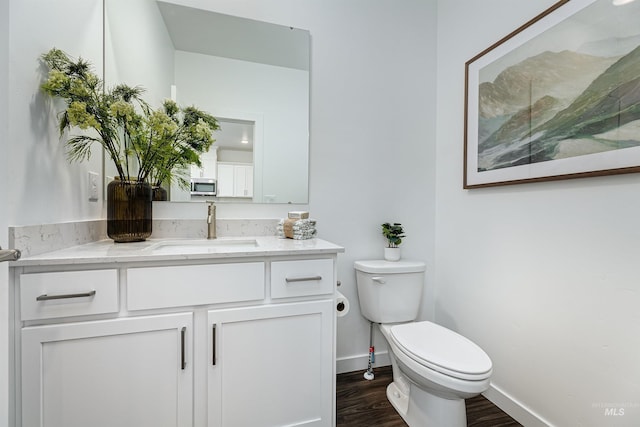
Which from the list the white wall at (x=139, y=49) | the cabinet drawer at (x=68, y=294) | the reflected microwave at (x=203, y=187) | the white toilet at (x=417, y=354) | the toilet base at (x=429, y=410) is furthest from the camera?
the reflected microwave at (x=203, y=187)

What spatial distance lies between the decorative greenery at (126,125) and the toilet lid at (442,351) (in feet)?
4.42

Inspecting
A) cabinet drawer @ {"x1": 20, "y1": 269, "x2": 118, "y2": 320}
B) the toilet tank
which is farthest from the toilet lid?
cabinet drawer @ {"x1": 20, "y1": 269, "x2": 118, "y2": 320}

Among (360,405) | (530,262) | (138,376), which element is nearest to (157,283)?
(138,376)

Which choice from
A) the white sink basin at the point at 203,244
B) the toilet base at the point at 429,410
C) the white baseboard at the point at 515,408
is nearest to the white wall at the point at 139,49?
the white sink basin at the point at 203,244

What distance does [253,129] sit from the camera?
5.54 feet

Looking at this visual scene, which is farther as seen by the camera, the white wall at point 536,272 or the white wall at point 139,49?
the white wall at point 139,49

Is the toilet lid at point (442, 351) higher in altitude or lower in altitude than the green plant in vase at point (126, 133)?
lower

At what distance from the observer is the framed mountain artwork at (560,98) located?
3.44 feet

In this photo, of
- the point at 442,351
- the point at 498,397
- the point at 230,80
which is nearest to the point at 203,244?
the point at 230,80

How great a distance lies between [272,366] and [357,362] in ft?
2.93

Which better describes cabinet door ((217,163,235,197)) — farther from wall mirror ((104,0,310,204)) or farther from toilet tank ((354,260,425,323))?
toilet tank ((354,260,425,323))

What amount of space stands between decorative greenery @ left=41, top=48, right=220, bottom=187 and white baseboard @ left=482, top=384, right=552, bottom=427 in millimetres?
1994

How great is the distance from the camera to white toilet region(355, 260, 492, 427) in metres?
1.12

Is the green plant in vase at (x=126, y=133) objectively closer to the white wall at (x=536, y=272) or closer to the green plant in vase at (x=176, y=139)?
the green plant in vase at (x=176, y=139)
